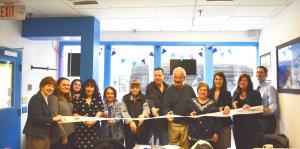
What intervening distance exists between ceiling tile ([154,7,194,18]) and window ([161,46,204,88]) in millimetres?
1679

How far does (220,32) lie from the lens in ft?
21.0

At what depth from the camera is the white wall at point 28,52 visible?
4809 mm

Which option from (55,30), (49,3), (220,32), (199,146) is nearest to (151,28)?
(220,32)

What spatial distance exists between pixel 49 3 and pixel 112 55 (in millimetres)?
2592

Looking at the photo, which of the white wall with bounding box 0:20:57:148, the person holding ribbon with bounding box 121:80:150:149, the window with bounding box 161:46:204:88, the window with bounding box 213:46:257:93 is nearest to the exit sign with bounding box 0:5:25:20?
the white wall with bounding box 0:20:57:148

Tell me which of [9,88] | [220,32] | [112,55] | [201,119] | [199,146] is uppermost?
[220,32]

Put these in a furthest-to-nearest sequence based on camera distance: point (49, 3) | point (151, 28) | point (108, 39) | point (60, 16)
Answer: point (108, 39) < point (151, 28) < point (60, 16) < point (49, 3)

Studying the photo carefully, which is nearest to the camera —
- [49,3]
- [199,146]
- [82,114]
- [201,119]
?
[199,146]

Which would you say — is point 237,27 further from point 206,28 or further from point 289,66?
point 289,66

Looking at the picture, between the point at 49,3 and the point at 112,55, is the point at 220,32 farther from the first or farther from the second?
the point at 49,3

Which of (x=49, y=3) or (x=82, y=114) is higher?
(x=49, y=3)

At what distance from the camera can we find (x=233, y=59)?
6574 millimetres

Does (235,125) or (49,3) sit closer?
(235,125)

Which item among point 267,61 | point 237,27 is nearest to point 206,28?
point 237,27
